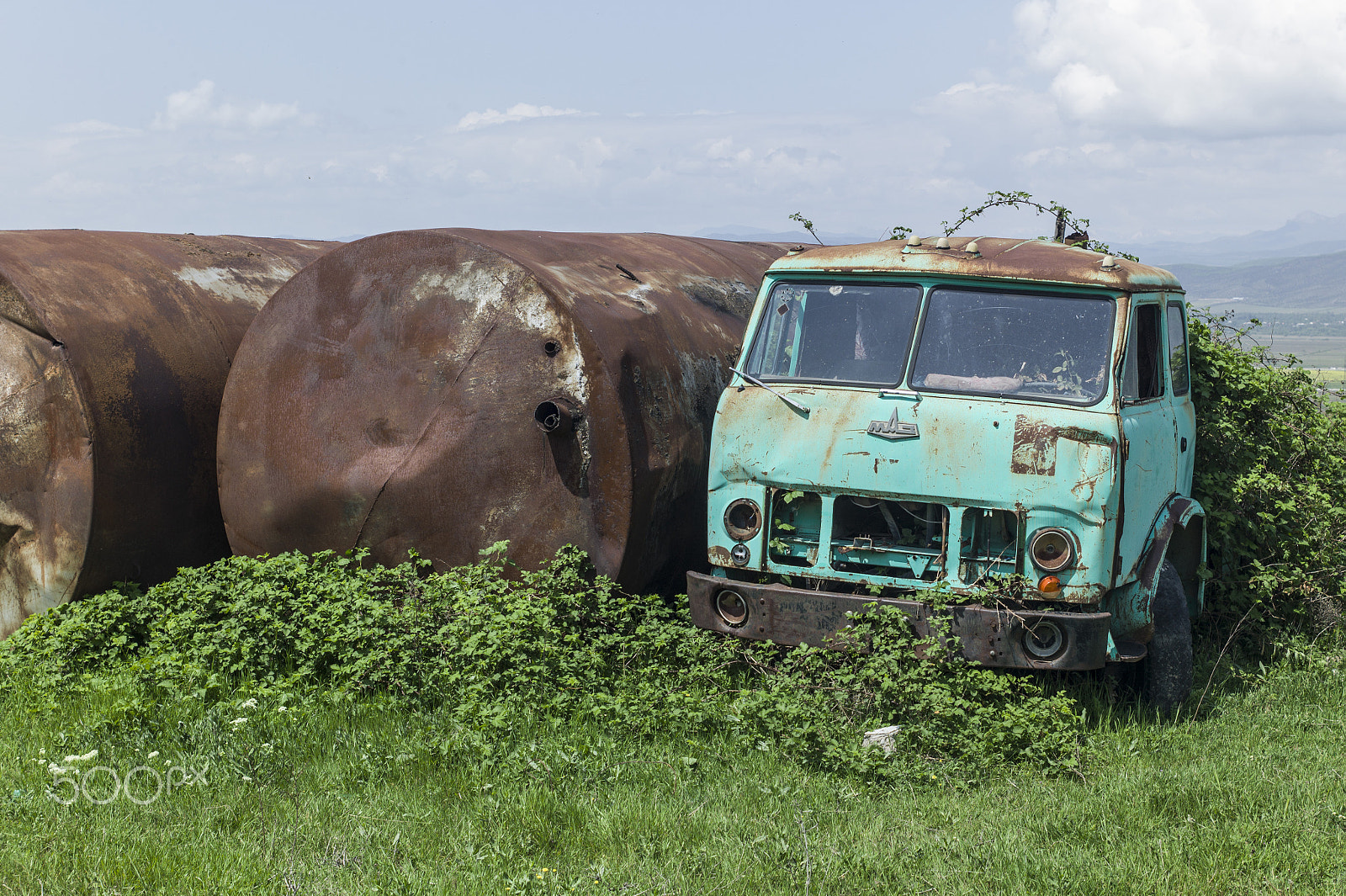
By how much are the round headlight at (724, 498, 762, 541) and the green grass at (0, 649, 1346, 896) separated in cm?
108

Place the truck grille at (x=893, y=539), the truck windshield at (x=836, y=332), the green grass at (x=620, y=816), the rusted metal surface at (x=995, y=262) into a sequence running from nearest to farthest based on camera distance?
the green grass at (x=620, y=816) < the truck grille at (x=893, y=539) < the rusted metal surface at (x=995, y=262) < the truck windshield at (x=836, y=332)

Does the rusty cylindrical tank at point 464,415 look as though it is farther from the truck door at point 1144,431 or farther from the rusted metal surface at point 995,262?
the truck door at point 1144,431

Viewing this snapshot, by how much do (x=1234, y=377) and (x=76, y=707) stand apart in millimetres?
7434

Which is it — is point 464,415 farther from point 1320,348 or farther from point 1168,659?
point 1320,348

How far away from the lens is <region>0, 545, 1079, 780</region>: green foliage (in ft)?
17.2

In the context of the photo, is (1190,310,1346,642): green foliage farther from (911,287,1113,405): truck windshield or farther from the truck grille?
the truck grille

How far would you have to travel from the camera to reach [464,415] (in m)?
6.37

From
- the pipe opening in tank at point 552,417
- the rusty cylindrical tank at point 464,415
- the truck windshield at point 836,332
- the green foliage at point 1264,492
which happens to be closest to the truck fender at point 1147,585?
the green foliage at point 1264,492

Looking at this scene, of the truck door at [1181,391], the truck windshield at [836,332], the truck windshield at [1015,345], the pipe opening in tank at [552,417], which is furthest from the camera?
the truck door at [1181,391]

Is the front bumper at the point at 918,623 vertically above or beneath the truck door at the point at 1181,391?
beneath

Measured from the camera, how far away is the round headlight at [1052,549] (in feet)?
17.3

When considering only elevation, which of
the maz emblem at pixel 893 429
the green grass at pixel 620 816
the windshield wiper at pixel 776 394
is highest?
the windshield wiper at pixel 776 394

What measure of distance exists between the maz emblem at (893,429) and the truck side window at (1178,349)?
1.88 metres

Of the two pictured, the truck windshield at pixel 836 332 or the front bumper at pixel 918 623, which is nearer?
the front bumper at pixel 918 623
